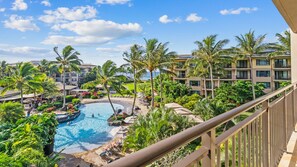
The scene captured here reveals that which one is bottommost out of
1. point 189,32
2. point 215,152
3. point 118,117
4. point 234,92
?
point 118,117

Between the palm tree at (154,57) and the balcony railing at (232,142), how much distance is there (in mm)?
19424

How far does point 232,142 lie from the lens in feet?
4.23

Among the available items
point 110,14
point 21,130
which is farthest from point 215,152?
point 110,14

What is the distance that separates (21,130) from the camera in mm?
10930

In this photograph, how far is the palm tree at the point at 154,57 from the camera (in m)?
22.1

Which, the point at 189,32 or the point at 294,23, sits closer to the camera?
the point at 294,23

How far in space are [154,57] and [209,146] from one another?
2134cm

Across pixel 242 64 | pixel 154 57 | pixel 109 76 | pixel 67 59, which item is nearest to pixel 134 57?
pixel 154 57

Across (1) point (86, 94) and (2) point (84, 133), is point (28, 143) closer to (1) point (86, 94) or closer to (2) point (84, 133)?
(2) point (84, 133)

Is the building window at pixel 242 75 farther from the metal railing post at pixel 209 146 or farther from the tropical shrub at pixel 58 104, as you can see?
the metal railing post at pixel 209 146

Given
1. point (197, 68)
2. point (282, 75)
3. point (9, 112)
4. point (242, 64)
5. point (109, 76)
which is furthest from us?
point (242, 64)

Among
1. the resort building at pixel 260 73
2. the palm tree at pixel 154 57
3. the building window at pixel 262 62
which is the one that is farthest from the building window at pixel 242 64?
the palm tree at pixel 154 57

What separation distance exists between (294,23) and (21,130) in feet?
36.8

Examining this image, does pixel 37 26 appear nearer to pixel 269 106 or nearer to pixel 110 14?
pixel 110 14
